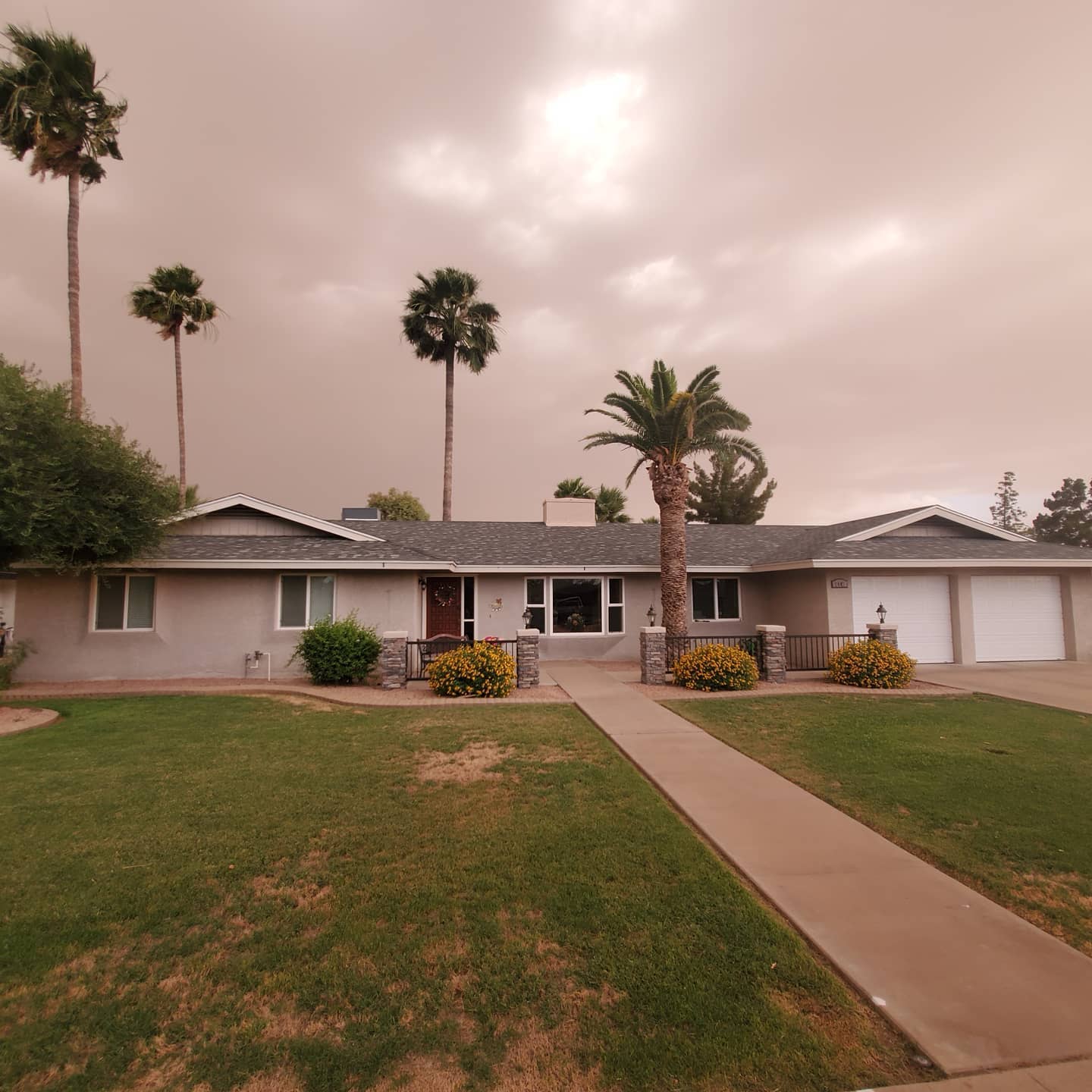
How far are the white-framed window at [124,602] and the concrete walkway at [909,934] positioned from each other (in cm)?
1330

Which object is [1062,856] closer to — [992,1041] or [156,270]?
[992,1041]

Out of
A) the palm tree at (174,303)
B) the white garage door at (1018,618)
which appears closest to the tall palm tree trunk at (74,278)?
the palm tree at (174,303)

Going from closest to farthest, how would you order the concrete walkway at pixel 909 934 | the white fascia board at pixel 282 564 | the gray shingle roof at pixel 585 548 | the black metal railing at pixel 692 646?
1. the concrete walkway at pixel 909 934
2. the white fascia board at pixel 282 564
3. the black metal railing at pixel 692 646
4. the gray shingle roof at pixel 585 548

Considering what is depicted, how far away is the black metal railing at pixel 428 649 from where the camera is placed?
43.9 ft

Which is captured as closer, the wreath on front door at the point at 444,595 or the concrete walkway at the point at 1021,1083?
the concrete walkway at the point at 1021,1083

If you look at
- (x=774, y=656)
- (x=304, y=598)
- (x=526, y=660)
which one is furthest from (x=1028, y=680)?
(x=304, y=598)

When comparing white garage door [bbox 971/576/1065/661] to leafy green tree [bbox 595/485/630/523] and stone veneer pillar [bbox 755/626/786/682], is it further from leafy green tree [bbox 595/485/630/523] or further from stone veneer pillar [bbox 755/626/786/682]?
leafy green tree [bbox 595/485/630/523]

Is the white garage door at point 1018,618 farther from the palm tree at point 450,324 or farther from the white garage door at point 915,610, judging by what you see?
the palm tree at point 450,324

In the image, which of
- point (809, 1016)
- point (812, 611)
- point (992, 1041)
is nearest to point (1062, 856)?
point (992, 1041)

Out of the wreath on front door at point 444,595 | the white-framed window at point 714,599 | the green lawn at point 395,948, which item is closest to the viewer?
the green lawn at point 395,948

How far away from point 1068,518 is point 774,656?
5460cm

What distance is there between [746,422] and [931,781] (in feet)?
34.8

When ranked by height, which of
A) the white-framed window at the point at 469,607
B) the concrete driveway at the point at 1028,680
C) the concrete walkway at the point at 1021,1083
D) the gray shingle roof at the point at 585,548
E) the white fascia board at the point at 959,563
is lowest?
the concrete walkway at the point at 1021,1083

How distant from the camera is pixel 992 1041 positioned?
2.74m
